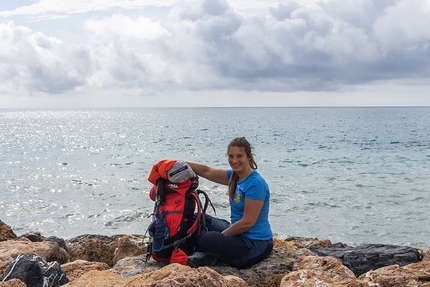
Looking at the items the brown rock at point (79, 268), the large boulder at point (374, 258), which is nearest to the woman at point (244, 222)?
the brown rock at point (79, 268)

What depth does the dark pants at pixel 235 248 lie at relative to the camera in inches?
217

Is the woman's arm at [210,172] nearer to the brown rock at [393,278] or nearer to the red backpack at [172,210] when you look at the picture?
the red backpack at [172,210]

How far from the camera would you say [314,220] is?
42.9 ft

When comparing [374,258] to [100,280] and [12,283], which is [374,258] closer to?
[100,280]

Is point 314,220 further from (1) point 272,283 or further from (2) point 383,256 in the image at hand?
(1) point 272,283

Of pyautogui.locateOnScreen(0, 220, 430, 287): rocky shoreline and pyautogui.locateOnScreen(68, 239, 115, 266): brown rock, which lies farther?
pyautogui.locateOnScreen(68, 239, 115, 266): brown rock

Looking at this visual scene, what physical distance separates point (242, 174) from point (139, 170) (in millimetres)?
19030

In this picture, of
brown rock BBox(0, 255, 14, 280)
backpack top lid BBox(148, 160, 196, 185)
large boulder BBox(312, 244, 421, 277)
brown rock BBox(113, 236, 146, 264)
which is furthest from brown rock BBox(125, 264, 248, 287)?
large boulder BBox(312, 244, 421, 277)

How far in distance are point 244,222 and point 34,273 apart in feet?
7.72

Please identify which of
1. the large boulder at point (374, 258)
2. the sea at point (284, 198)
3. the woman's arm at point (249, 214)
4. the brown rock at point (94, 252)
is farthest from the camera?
the sea at point (284, 198)

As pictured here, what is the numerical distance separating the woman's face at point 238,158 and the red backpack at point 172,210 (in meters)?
0.53

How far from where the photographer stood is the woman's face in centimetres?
553

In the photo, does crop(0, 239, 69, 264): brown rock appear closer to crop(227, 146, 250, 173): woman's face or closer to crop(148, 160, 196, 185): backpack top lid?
crop(148, 160, 196, 185): backpack top lid

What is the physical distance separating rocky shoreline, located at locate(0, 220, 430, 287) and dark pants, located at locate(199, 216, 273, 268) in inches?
4.2
